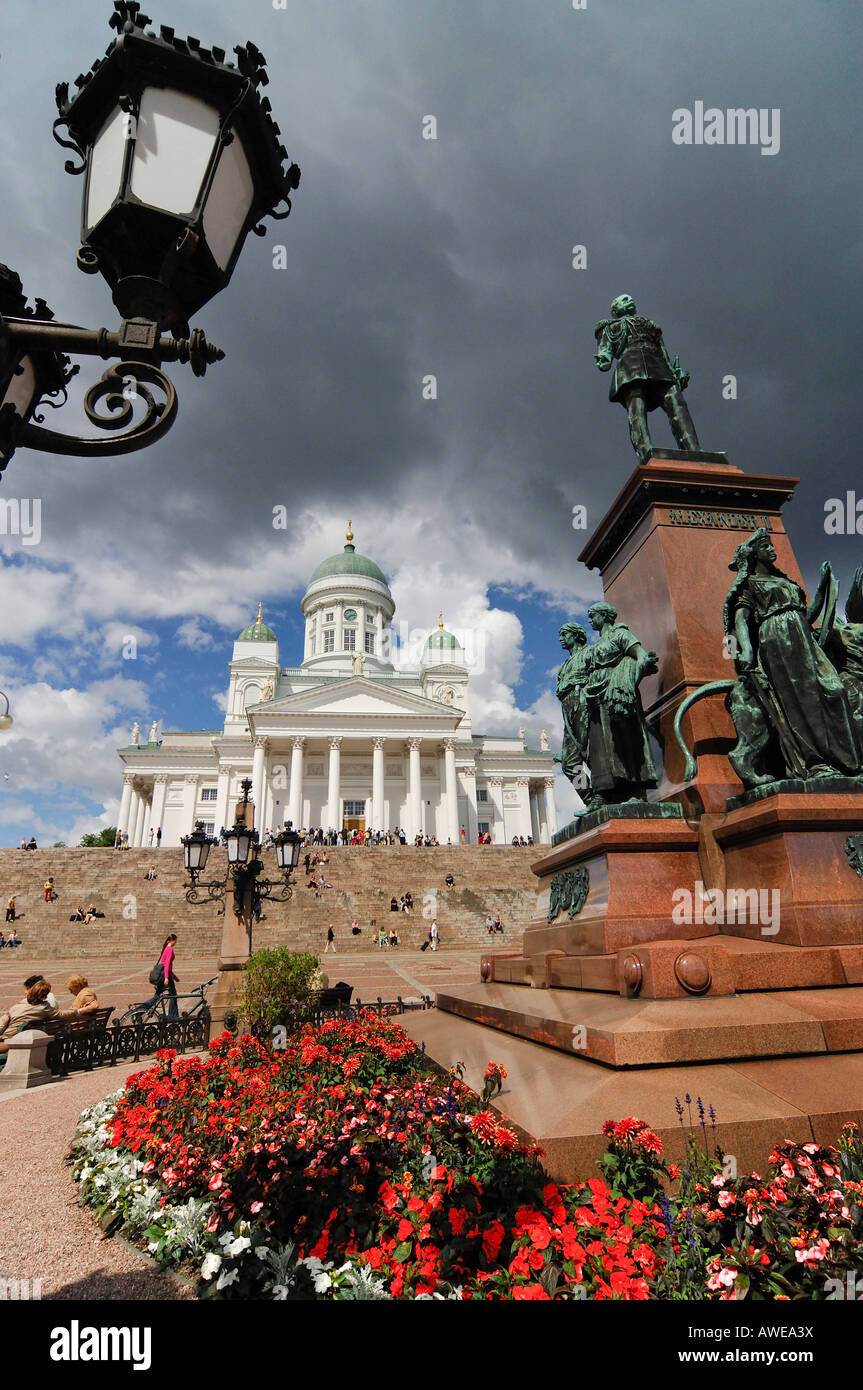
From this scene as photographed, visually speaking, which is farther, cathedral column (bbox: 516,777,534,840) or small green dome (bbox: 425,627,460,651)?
small green dome (bbox: 425,627,460,651)

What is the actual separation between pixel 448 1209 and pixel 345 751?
58.2 meters

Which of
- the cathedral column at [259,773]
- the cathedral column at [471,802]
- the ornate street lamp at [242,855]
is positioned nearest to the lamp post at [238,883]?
the ornate street lamp at [242,855]

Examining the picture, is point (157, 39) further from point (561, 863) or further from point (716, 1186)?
point (561, 863)

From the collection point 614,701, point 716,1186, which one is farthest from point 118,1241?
point 614,701

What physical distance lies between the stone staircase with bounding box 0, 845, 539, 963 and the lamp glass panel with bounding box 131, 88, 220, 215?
2604cm

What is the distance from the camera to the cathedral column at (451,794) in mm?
57000

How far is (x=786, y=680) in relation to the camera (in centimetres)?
465

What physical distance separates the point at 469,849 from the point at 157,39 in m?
41.0

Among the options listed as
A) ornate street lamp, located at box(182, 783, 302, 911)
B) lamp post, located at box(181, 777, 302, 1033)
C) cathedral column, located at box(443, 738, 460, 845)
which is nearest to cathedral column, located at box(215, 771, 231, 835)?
cathedral column, located at box(443, 738, 460, 845)

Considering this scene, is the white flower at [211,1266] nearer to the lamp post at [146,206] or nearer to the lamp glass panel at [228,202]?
the lamp post at [146,206]

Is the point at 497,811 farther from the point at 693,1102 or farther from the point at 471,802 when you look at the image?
the point at 693,1102

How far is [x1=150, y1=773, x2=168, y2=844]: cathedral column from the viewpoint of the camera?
212ft

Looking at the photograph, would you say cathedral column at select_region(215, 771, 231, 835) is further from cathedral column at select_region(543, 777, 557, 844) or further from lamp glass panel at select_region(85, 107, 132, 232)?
lamp glass panel at select_region(85, 107, 132, 232)

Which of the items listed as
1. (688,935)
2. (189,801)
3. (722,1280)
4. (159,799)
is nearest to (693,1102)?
(722,1280)
